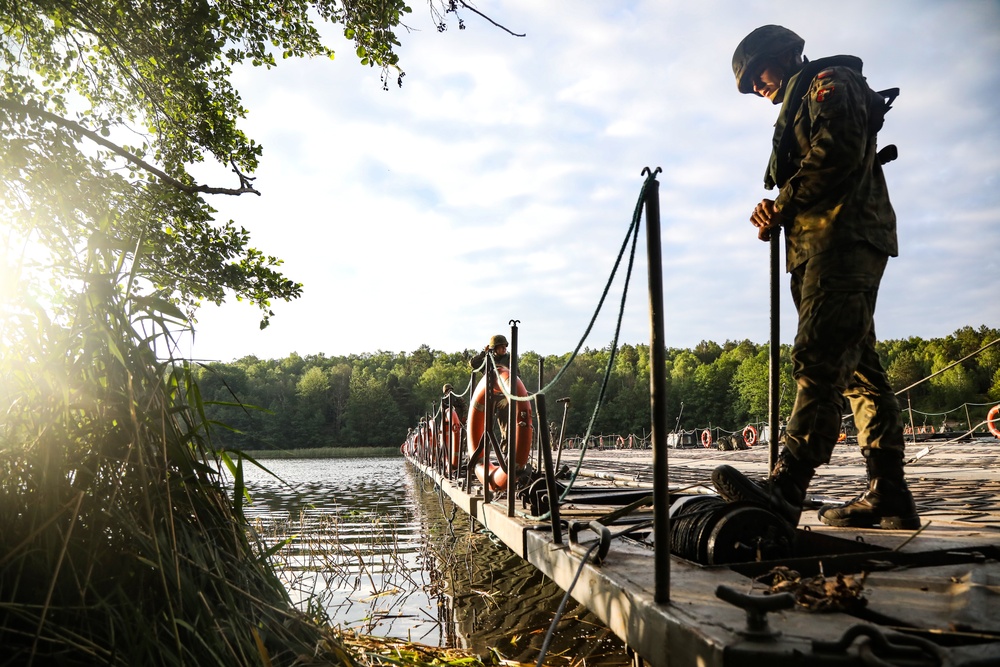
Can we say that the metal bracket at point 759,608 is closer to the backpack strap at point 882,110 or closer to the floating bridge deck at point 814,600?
the floating bridge deck at point 814,600

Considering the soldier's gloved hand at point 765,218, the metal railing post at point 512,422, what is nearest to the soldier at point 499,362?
the metal railing post at point 512,422

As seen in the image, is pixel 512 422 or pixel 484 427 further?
pixel 484 427

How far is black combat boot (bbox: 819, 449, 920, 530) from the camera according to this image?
10.3 feet

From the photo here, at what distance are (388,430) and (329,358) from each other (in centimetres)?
4229

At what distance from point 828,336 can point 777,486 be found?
68 cm

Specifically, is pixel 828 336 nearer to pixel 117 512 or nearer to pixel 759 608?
pixel 759 608

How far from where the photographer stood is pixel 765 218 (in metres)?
3.21

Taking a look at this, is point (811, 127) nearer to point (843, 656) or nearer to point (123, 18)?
point (843, 656)

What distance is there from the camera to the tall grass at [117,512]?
66.1 inches

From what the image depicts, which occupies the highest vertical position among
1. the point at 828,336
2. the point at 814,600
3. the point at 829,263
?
the point at 829,263

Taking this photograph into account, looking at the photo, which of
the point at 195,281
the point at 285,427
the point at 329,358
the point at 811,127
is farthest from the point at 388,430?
the point at 811,127

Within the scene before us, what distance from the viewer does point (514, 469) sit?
4.89 meters

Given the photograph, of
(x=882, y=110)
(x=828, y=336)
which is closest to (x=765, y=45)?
(x=882, y=110)

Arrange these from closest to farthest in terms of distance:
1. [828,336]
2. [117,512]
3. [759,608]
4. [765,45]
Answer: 1. [759,608]
2. [117,512]
3. [828,336]
4. [765,45]
